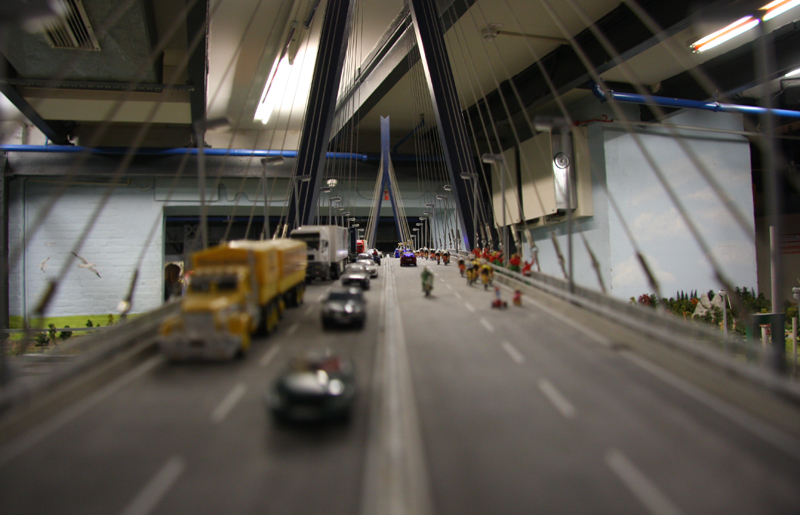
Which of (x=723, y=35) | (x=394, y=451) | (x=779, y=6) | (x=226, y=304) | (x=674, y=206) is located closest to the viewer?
(x=394, y=451)

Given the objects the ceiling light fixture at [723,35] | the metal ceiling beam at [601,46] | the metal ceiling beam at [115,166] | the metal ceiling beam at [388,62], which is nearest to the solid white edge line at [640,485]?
the metal ceiling beam at [601,46]

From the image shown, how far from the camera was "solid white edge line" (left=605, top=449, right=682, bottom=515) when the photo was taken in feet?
10.8

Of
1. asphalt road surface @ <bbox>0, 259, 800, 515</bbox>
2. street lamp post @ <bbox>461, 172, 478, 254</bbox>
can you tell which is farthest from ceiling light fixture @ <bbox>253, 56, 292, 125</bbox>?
asphalt road surface @ <bbox>0, 259, 800, 515</bbox>

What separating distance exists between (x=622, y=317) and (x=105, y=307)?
1500 inches

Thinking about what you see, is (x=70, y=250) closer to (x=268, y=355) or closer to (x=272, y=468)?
(x=268, y=355)

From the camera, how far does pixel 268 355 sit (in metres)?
5.71

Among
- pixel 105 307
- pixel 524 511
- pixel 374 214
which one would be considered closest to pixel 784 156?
pixel 374 214

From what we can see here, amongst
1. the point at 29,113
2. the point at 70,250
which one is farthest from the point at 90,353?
the point at 70,250

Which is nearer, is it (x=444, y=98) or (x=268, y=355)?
(x=268, y=355)

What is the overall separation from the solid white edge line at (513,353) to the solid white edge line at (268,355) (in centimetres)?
336

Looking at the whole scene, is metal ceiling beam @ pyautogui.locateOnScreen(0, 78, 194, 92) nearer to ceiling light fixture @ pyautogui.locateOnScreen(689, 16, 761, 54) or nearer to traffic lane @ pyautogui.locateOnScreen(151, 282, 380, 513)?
traffic lane @ pyautogui.locateOnScreen(151, 282, 380, 513)

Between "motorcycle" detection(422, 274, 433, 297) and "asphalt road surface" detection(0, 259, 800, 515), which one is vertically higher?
"motorcycle" detection(422, 274, 433, 297)

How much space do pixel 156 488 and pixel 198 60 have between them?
2491cm

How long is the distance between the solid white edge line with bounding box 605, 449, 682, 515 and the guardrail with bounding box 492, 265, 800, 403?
89.9 inches
